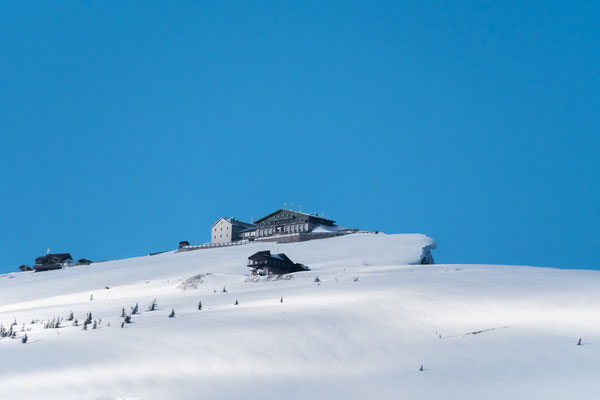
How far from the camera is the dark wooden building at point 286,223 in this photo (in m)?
81.2

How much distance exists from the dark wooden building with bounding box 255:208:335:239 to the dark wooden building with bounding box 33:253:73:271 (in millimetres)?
28665

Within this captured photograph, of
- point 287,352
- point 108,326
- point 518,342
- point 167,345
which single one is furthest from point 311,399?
point 108,326

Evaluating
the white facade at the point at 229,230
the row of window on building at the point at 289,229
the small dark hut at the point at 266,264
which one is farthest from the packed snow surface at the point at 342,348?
the white facade at the point at 229,230

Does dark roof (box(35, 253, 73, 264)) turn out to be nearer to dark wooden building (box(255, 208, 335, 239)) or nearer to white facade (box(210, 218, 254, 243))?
white facade (box(210, 218, 254, 243))

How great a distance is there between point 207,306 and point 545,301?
13.2 meters

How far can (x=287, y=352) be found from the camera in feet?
44.7

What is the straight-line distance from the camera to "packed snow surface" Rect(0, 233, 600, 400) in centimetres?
1125

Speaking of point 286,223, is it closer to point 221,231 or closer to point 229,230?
point 229,230

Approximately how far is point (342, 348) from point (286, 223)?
68.6 metres

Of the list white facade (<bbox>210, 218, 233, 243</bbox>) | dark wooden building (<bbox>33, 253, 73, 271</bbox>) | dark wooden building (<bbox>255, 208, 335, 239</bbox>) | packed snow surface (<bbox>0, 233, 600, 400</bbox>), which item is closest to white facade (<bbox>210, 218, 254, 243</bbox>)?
white facade (<bbox>210, 218, 233, 243</bbox>)

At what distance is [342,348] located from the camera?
14.1 meters

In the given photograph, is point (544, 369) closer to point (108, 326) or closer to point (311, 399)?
point (311, 399)

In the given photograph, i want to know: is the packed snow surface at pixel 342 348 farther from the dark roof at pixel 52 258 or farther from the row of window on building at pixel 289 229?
the dark roof at pixel 52 258

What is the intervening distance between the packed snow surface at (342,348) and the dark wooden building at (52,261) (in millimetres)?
57363
